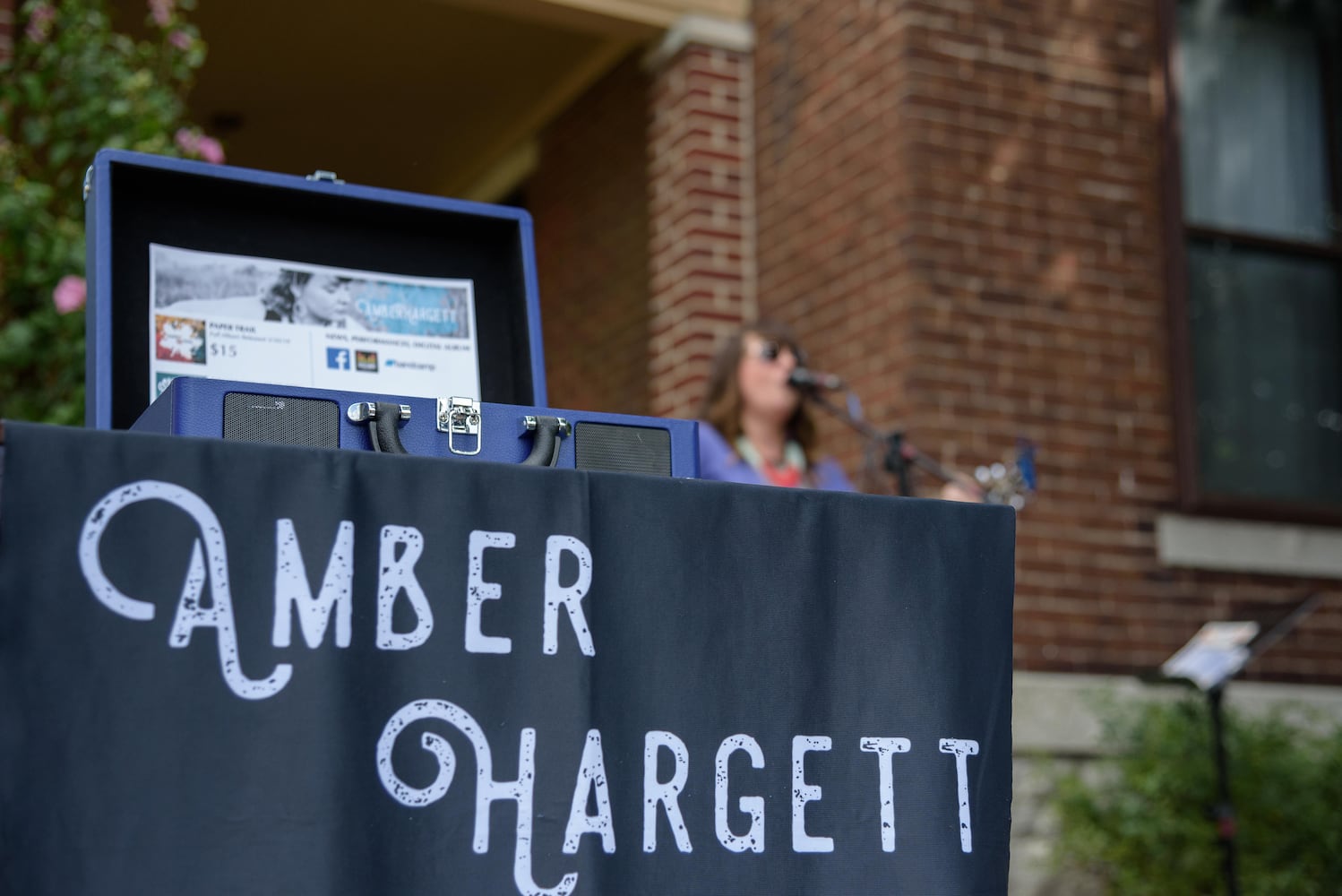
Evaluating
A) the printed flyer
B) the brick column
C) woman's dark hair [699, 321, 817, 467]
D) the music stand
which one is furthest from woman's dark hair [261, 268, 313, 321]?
the brick column

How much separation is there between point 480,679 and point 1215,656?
2988 millimetres

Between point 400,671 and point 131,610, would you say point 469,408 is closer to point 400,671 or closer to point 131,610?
point 400,671

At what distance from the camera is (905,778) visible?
78.2 inches

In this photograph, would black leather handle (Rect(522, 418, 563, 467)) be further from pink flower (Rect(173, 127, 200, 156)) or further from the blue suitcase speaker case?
pink flower (Rect(173, 127, 200, 156))

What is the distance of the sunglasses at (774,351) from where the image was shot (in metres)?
3.93

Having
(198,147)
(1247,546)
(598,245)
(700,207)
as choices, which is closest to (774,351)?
(198,147)

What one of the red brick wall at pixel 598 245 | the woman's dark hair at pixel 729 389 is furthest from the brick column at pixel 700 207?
the woman's dark hair at pixel 729 389

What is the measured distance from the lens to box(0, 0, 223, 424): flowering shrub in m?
4.44

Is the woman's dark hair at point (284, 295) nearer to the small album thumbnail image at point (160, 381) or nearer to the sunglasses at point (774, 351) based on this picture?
the small album thumbnail image at point (160, 381)

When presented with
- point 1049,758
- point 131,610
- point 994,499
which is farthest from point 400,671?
point 1049,758

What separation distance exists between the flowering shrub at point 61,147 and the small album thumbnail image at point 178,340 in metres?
2.11

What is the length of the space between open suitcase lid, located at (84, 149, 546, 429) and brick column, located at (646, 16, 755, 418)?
132 inches

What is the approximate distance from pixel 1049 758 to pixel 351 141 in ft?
14.1

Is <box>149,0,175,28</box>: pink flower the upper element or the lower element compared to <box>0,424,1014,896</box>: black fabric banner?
upper
